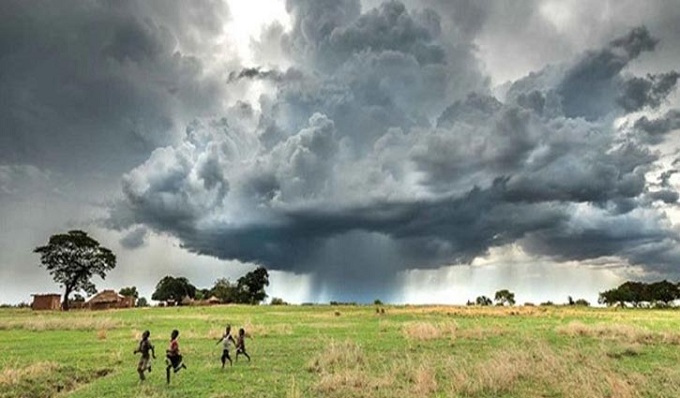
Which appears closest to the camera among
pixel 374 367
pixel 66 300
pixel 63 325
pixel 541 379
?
pixel 541 379

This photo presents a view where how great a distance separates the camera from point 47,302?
11919 cm

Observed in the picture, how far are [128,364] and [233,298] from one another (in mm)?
134811

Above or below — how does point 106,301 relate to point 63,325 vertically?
above

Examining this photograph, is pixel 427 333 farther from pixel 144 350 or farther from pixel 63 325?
pixel 63 325

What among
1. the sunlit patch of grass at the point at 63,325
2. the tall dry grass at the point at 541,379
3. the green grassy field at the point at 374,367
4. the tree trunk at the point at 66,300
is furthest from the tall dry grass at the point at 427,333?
the tree trunk at the point at 66,300

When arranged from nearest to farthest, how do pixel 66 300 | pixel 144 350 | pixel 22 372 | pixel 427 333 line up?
pixel 144 350 → pixel 22 372 → pixel 427 333 → pixel 66 300

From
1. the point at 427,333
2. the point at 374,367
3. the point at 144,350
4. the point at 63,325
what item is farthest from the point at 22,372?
the point at 63,325

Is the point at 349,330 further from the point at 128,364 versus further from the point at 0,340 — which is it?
the point at 0,340

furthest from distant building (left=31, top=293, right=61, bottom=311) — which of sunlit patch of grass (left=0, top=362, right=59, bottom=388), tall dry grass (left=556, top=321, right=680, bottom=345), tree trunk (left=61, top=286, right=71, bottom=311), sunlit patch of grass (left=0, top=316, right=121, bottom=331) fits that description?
tall dry grass (left=556, top=321, right=680, bottom=345)

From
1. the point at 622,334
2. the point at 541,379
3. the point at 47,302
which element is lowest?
the point at 541,379

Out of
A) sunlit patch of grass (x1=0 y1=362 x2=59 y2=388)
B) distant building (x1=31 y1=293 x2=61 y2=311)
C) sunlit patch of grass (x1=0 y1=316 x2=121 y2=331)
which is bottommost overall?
sunlit patch of grass (x1=0 y1=362 x2=59 y2=388)

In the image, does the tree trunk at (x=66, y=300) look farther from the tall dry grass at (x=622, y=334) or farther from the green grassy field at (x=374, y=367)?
the tall dry grass at (x=622, y=334)

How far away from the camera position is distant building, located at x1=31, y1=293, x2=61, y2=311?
11856 cm

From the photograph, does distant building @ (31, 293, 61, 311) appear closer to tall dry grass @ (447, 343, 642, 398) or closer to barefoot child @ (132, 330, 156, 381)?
barefoot child @ (132, 330, 156, 381)
